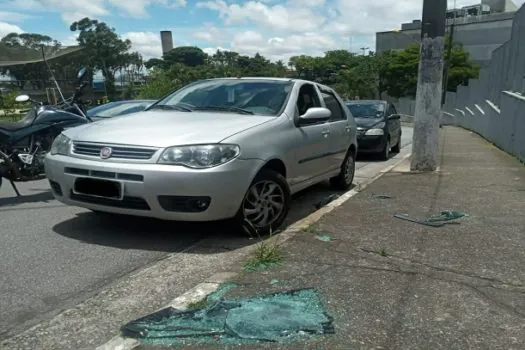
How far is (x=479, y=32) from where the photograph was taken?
71.4 m

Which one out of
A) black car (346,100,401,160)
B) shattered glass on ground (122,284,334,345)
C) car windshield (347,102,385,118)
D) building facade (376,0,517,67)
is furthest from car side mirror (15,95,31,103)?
building facade (376,0,517,67)

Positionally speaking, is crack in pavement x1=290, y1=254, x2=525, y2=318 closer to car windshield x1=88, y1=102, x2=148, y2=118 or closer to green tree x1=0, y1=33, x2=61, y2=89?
car windshield x1=88, y1=102, x2=148, y2=118

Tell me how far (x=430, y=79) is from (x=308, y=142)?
3.60 m

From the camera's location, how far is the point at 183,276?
148 inches

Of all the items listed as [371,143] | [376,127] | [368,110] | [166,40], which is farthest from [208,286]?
[166,40]

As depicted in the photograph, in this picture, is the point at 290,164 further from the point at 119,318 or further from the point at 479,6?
the point at 479,6

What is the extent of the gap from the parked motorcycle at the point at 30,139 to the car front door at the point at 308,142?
2.89 metres

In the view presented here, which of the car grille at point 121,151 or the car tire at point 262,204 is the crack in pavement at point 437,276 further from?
the car grille at point 121,151

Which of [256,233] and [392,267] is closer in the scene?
[392,267]

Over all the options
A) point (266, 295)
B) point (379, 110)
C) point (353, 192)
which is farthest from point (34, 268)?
point (379, 110)

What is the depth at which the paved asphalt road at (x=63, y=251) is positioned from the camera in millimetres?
3326

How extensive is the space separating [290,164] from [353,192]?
2.00 metres

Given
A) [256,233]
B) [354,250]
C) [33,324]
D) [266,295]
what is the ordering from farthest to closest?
[256,233]
[354,250]
[266,295]
[33,324]

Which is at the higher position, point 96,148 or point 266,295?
point 96,148
